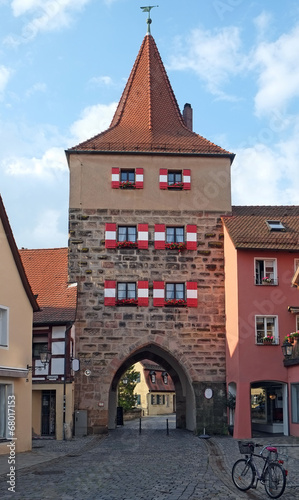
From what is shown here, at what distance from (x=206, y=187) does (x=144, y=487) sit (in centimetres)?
1802

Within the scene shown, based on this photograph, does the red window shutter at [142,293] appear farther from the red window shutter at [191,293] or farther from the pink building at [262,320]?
the pink building at [262,320]

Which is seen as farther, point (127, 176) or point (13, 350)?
point (127, 176)

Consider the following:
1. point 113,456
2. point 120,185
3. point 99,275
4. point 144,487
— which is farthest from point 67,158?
point 144,487

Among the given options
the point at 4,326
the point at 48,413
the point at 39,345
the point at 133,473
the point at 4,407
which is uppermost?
the point at 4,326

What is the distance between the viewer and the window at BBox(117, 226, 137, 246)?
27719mm

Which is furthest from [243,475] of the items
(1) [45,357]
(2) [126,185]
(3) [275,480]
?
(2) [126,185]

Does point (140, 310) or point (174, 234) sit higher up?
point (174, 234)

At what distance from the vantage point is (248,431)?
24375 mm

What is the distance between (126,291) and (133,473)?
14.1 metres

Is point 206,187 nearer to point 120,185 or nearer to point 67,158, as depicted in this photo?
point 120,185

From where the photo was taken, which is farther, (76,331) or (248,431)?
(76,331)

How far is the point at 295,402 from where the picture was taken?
77.0 feet

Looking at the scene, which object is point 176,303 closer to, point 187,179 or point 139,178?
point 187,179

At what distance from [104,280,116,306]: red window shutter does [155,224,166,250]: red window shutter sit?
2249mm
